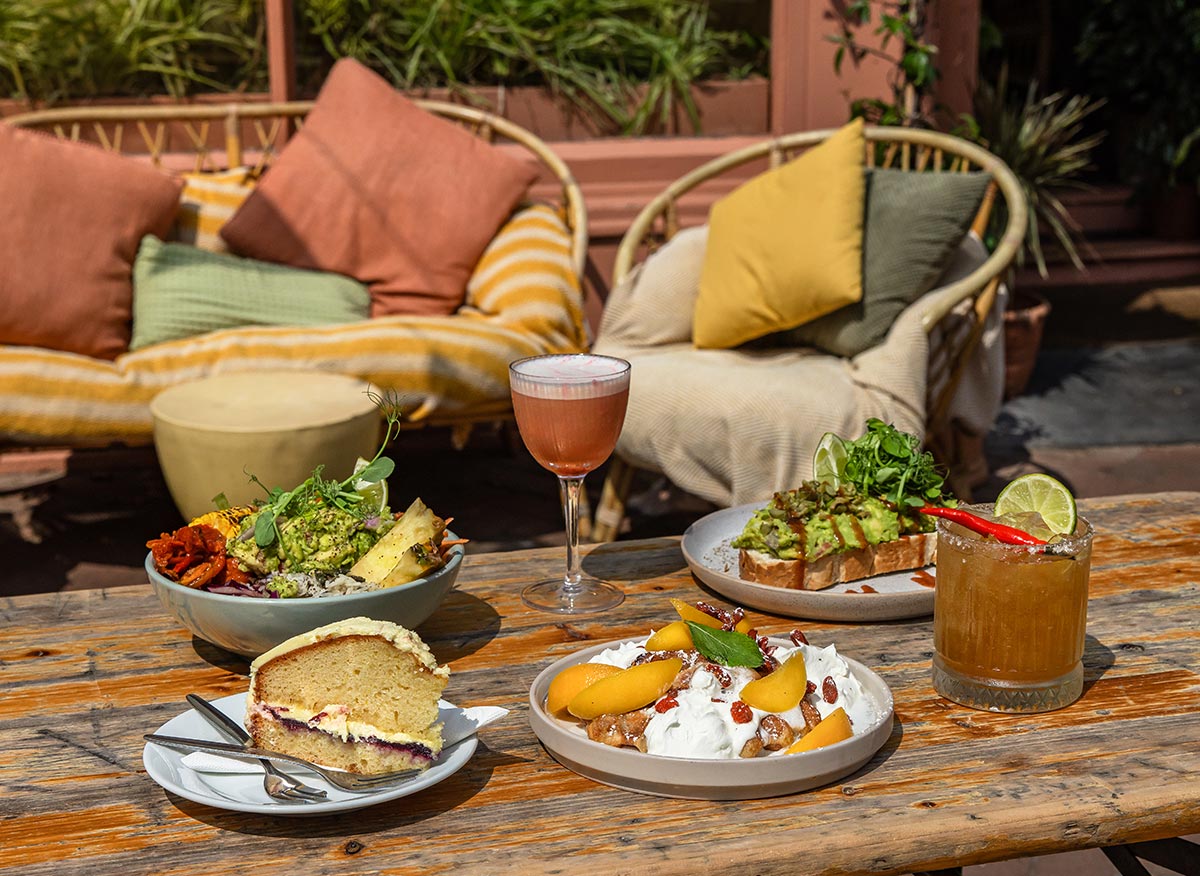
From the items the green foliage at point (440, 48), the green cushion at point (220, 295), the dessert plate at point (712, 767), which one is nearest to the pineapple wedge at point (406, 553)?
the dessert plate at point (712, 767)

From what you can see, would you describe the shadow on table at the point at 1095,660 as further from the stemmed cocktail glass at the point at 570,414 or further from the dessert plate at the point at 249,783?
the dessert plate at the point at 249,783

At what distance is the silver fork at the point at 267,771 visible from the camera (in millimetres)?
998

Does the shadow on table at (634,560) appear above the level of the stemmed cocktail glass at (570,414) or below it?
below

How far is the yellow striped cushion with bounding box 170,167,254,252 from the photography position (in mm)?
3684

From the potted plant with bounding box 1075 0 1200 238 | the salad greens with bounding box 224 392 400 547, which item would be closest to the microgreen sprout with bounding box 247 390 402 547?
the salad greens with bounding box 224 392 400 547

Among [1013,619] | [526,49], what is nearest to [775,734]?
[1013,619]

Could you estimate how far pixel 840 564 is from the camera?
57.3 inches

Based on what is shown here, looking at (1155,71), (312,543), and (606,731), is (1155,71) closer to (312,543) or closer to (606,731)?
(312,543)

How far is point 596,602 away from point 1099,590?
22.8 inches

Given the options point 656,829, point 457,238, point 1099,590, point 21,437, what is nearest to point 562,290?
point 457,238

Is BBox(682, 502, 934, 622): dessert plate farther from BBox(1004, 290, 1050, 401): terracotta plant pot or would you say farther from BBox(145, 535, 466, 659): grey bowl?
BBox(1004, 290, 1050, 401): terracotta plant pot

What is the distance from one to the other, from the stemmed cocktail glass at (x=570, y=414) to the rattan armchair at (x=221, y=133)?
7.24 ft

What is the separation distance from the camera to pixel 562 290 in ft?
11.4

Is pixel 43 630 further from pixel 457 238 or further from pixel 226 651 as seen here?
pixel 457 238
